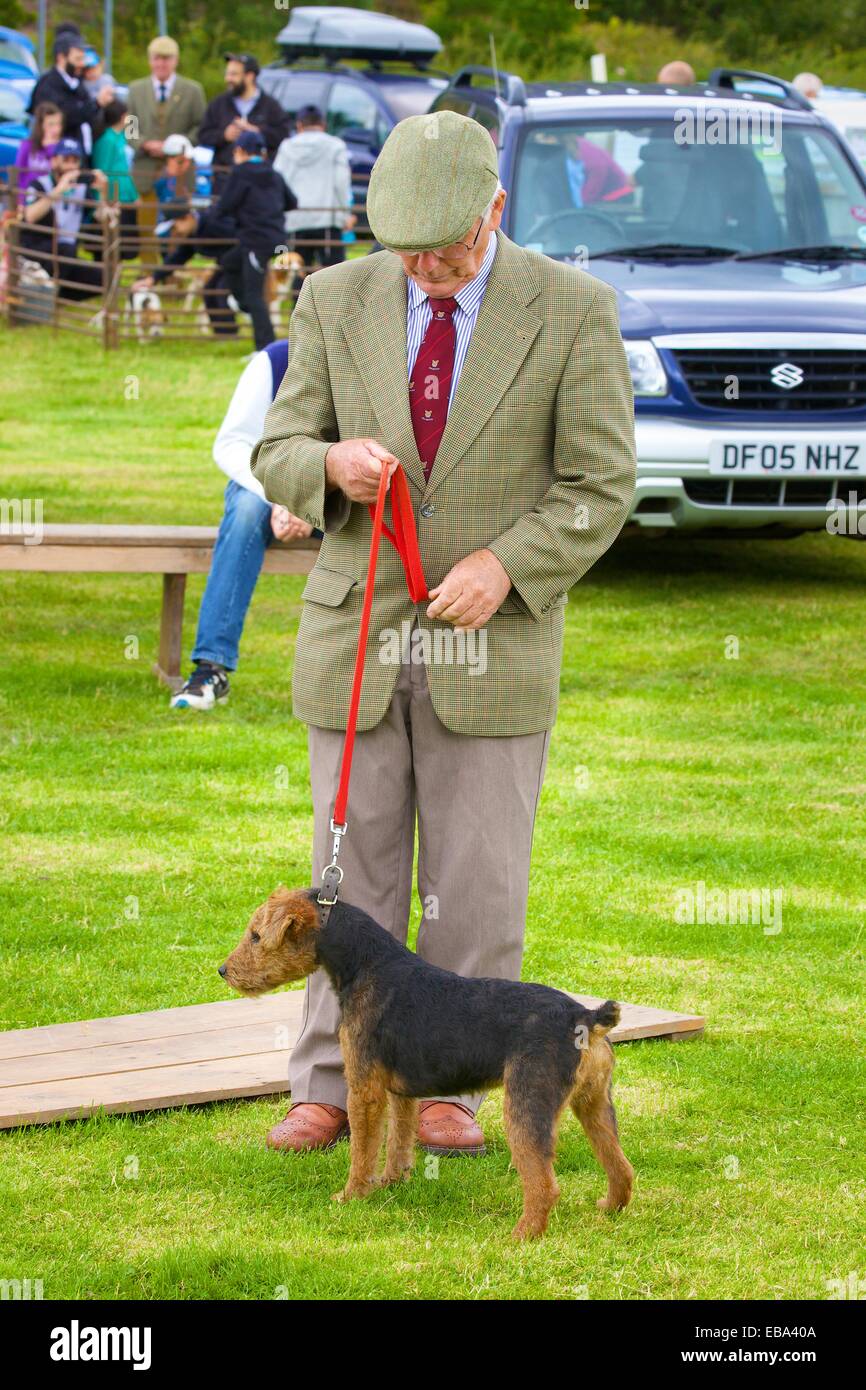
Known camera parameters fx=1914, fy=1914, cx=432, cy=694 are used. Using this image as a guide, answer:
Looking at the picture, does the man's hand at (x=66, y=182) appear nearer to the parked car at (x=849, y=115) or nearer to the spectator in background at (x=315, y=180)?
the spectator in background at (x=315, y=180)

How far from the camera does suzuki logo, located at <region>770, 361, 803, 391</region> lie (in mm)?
9961

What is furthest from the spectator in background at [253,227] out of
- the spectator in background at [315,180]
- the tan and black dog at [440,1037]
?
the tan and black dog at [440,1037]

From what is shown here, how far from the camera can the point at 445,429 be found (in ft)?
13.3

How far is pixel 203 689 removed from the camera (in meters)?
8.46

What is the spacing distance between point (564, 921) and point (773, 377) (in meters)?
4.78

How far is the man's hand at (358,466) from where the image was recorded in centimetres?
394

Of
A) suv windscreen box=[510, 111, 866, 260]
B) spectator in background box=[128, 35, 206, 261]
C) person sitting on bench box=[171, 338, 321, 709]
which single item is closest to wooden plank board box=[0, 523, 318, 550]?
person sitting on bench box=[171, 338, 321, 709]

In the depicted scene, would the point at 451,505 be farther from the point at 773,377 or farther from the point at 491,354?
the point at 773,377

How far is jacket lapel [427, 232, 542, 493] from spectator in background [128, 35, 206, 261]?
58.4ft

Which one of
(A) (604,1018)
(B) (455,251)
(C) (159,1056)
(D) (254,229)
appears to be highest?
(B) (455,251)

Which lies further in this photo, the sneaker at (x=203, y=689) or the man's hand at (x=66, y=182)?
the man's hand at (x=66, y=182)

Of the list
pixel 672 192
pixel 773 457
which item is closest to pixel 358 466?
pixel 773 457

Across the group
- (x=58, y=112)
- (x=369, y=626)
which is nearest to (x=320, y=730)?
(x=369, y=626)

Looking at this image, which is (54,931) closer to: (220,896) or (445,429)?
(220,896)
